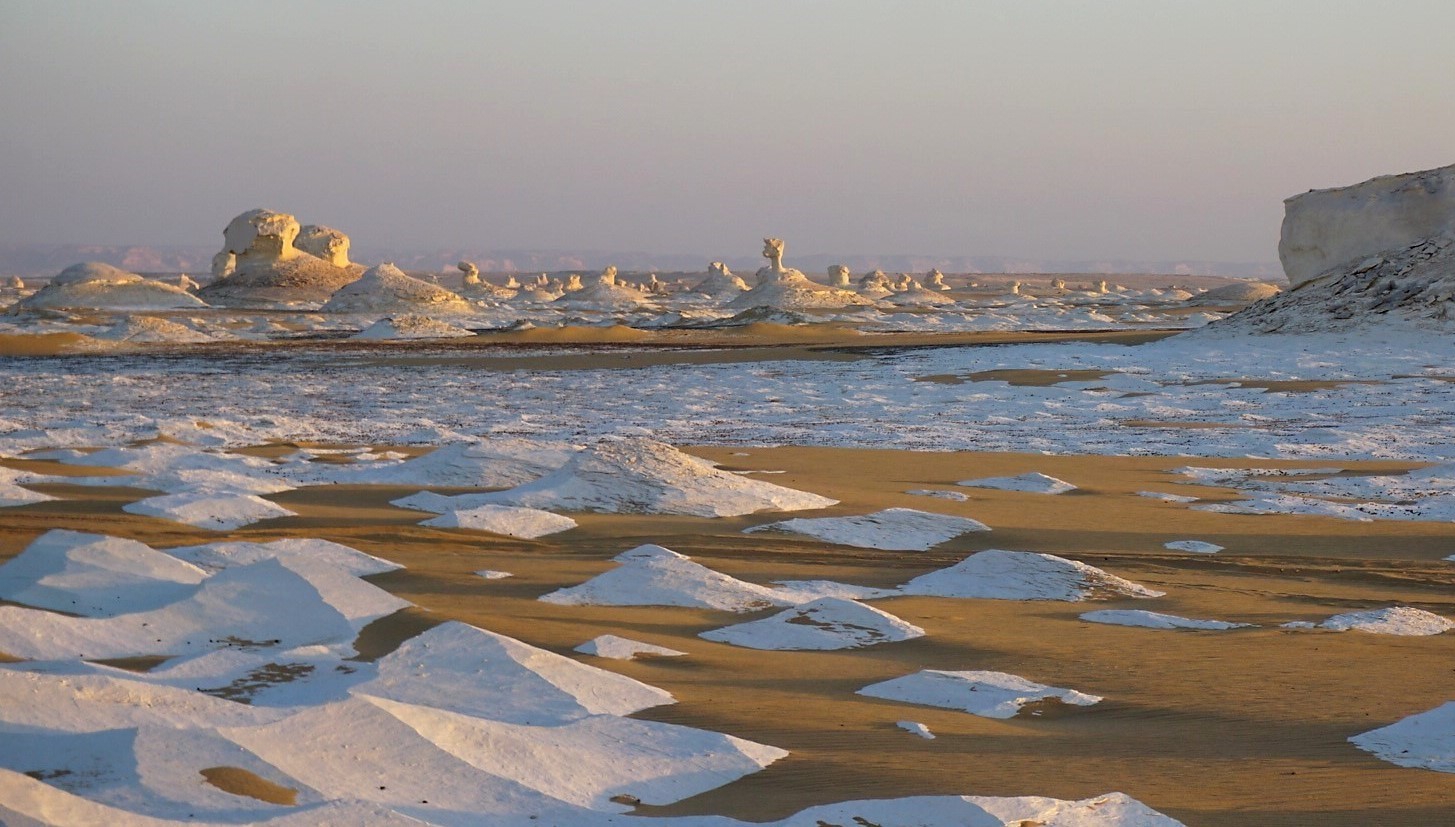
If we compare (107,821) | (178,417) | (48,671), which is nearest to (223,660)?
(48,671)

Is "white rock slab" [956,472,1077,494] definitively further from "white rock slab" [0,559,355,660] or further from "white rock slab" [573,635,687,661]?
"white rock slab" [0,559,355,660]

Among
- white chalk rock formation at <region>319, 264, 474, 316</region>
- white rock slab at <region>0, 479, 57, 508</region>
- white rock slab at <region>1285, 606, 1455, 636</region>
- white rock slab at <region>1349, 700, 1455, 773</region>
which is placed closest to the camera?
white rock slab at <region>1349, 700, 1455, 773</region>

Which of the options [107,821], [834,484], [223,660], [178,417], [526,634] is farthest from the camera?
[178,417]

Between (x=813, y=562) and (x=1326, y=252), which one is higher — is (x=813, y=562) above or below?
below

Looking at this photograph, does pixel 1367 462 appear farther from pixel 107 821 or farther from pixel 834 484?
pixel 107 821

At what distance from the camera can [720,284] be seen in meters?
84.7

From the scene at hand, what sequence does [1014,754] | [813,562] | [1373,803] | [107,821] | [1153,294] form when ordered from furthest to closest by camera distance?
[1153,294], [813,562], [1014,754], [1373,803], [107,821]

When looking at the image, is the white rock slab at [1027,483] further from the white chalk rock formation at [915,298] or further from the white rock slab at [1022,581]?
the white chalk rock formation at [915,298]

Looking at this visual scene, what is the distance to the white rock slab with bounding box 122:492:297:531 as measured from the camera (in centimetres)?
1047

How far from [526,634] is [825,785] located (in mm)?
2523

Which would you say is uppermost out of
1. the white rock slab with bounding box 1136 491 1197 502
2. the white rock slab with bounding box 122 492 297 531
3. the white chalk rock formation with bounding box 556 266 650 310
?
the white chalk rock formation with bounding box 556 266 650 310

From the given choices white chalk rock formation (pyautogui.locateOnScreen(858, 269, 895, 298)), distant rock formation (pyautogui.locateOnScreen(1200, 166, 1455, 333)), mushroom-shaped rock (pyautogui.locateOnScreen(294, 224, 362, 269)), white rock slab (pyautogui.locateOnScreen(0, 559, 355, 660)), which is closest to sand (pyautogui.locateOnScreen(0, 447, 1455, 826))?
white rock slab (pyautogui.locateOnScreen(0, 559, 355, 660))

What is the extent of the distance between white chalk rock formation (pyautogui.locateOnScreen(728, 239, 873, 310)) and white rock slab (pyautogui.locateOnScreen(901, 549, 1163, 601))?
4675cm

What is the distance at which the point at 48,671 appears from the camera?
579 cm
